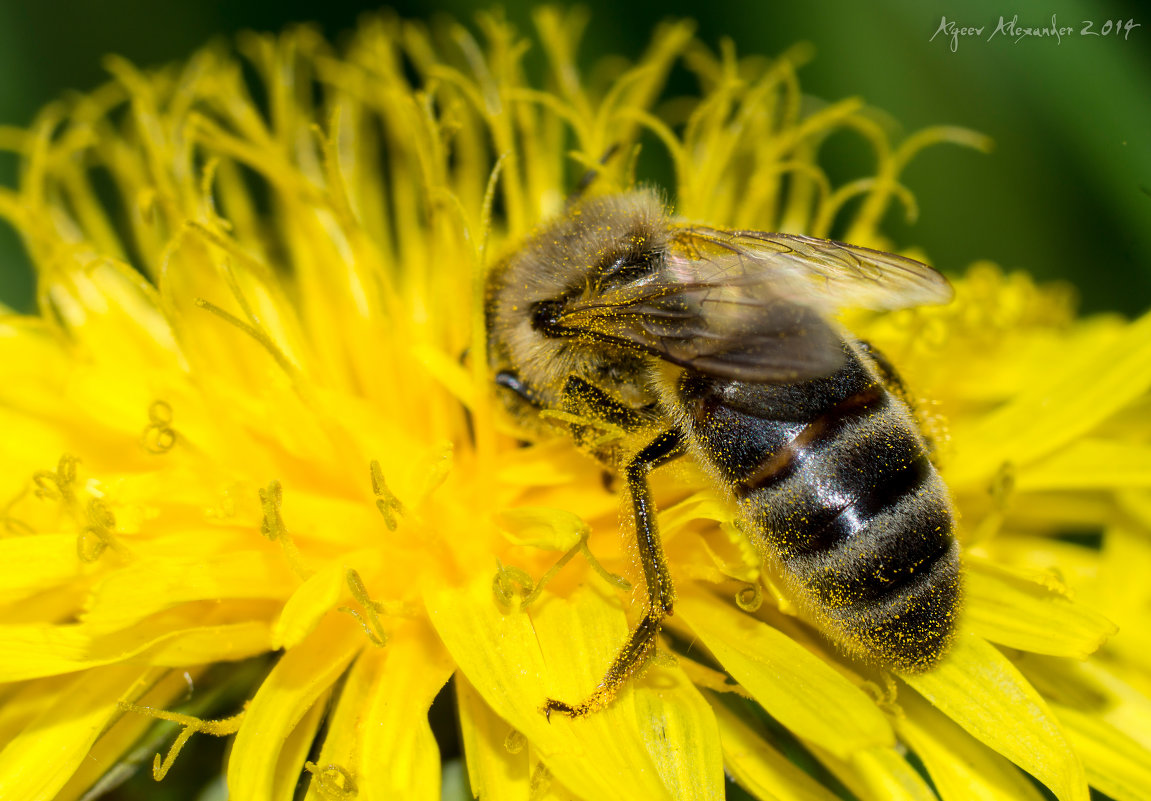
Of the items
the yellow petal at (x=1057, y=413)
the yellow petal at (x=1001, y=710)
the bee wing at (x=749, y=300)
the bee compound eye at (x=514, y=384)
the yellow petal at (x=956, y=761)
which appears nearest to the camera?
the bee wing at (x=749, y=300)

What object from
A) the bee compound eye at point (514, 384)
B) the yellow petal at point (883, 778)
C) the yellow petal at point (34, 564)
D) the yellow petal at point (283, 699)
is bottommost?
the yellow petal at point (883, 778)

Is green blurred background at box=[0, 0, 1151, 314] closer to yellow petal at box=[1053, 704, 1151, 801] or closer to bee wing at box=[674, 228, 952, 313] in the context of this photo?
bee wing at box=[674, 228, 952, 313]

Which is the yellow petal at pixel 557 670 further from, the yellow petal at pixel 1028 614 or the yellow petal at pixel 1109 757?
the yellow petal at pixel 1109 757

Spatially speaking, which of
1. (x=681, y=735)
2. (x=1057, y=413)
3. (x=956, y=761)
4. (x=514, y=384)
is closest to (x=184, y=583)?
(x=514, y=384)

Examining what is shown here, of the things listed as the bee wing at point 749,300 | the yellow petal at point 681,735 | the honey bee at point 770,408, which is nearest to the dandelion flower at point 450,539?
the yellow petal at point 681,735

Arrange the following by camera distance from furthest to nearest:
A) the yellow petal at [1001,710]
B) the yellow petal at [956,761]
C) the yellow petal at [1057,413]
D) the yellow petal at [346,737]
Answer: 1. the yellow petal at [1057,413]
2. the yellow petal at [956,761]
3. the yellow petal at [1001,710]
4. the yellow petal at [346,737]

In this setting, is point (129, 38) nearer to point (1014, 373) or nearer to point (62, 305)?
point (62, 305)

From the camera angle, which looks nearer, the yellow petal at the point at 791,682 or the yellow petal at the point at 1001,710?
the yellow petal at the point at 791,682

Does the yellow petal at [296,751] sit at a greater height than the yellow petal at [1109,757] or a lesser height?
greater
